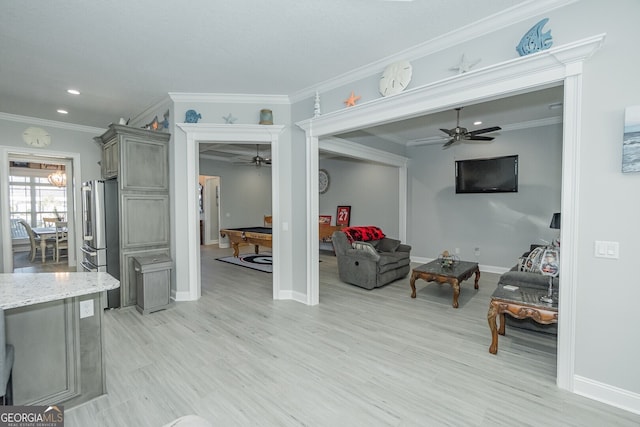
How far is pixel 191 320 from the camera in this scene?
3.49 metres

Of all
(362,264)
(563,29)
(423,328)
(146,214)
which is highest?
(563,29)

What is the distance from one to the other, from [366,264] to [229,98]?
3227 millimetres

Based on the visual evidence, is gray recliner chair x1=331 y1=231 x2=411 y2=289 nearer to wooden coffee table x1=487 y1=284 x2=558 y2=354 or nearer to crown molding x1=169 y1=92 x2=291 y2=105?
wooden coffee table x1=487 y1=284 x2=558 y2=354

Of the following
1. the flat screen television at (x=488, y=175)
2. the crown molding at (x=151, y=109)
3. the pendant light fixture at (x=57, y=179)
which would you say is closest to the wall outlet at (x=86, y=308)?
the crown molding at (x=151, y=109)

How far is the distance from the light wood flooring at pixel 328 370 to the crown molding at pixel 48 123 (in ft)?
12.4

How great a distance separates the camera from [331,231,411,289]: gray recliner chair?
4707 millimetres

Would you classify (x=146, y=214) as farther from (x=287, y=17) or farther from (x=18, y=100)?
(x=287, y=17)

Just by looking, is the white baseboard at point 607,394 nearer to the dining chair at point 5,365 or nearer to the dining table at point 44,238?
the dining chair at point 5,365

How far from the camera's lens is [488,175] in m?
5.73

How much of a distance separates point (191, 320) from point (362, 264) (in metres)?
2.62

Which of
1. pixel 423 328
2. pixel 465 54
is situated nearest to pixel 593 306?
pixel 423 328

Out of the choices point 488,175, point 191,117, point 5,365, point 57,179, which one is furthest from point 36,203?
point 488,175

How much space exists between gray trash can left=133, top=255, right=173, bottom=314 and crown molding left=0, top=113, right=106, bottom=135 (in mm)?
3368

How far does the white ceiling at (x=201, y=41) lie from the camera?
225 cm
